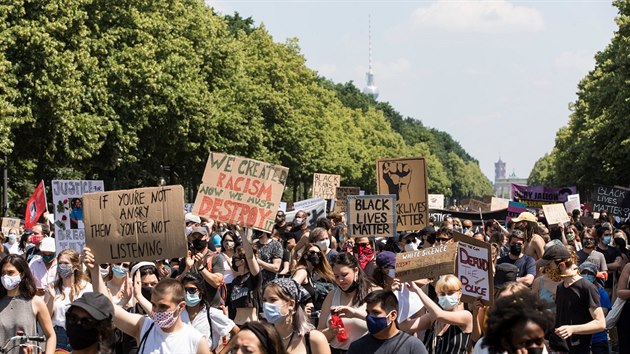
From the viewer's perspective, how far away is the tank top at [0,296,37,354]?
984cm

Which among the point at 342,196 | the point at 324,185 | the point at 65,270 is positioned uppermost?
the point at 324,185

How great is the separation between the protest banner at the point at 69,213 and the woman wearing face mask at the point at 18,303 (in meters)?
5.88

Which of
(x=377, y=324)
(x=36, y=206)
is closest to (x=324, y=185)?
(x=36, y=206)

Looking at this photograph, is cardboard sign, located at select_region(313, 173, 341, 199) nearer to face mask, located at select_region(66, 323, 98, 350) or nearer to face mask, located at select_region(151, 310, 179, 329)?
face mask, located at select_region(151, 310, 179, 329)

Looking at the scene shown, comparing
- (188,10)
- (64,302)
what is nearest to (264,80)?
(188,10)

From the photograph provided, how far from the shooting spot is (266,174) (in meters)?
15.1

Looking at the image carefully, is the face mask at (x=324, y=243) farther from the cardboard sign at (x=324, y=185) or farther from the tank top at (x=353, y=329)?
the cardboard sign at (x=324, y=185)

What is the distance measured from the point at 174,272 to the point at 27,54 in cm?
2484

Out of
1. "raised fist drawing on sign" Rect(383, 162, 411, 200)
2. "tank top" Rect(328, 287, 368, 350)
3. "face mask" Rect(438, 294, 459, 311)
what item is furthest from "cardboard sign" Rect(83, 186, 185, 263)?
"raised fist drawing on sign" Rect(383, 162, 411, 200)

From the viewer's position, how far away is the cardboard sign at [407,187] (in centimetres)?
2056

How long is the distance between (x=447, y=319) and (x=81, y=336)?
145 inches

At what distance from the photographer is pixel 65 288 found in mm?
11820

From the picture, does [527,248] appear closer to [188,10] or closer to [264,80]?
[188,10]

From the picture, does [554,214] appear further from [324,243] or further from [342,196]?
[324,243]
